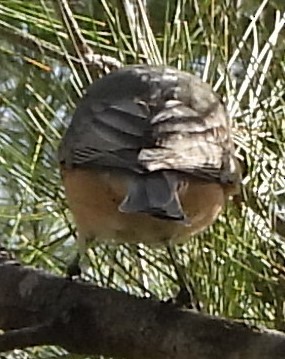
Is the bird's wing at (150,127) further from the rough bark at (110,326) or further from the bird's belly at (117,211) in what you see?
the rough bark at (110,326)

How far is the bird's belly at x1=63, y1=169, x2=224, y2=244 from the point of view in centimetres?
128

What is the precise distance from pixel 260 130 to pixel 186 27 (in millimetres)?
162

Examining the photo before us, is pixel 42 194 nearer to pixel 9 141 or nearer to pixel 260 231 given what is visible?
pixel 9 141

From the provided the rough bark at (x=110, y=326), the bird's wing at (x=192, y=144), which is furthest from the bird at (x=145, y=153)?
the rough bark at (x=110, y=326)

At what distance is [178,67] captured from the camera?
1.32 meters

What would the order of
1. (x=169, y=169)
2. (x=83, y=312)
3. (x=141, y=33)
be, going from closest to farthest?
(x=83, y=312)
(x=169, y=169)
(x=141, y=33)

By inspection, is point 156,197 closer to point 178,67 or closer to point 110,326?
point 110,326

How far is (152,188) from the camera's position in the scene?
1140 mm

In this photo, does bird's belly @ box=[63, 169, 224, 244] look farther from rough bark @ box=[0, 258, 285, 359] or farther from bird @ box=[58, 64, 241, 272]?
rough bark @ box=[0, 258, 285, 359]

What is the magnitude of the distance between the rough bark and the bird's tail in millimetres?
91

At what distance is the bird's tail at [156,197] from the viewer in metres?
1.10

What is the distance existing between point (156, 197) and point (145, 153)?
0.32 ft

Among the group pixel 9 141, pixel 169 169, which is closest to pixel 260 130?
pixel 169 169

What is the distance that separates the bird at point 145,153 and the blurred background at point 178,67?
0.02 metres
